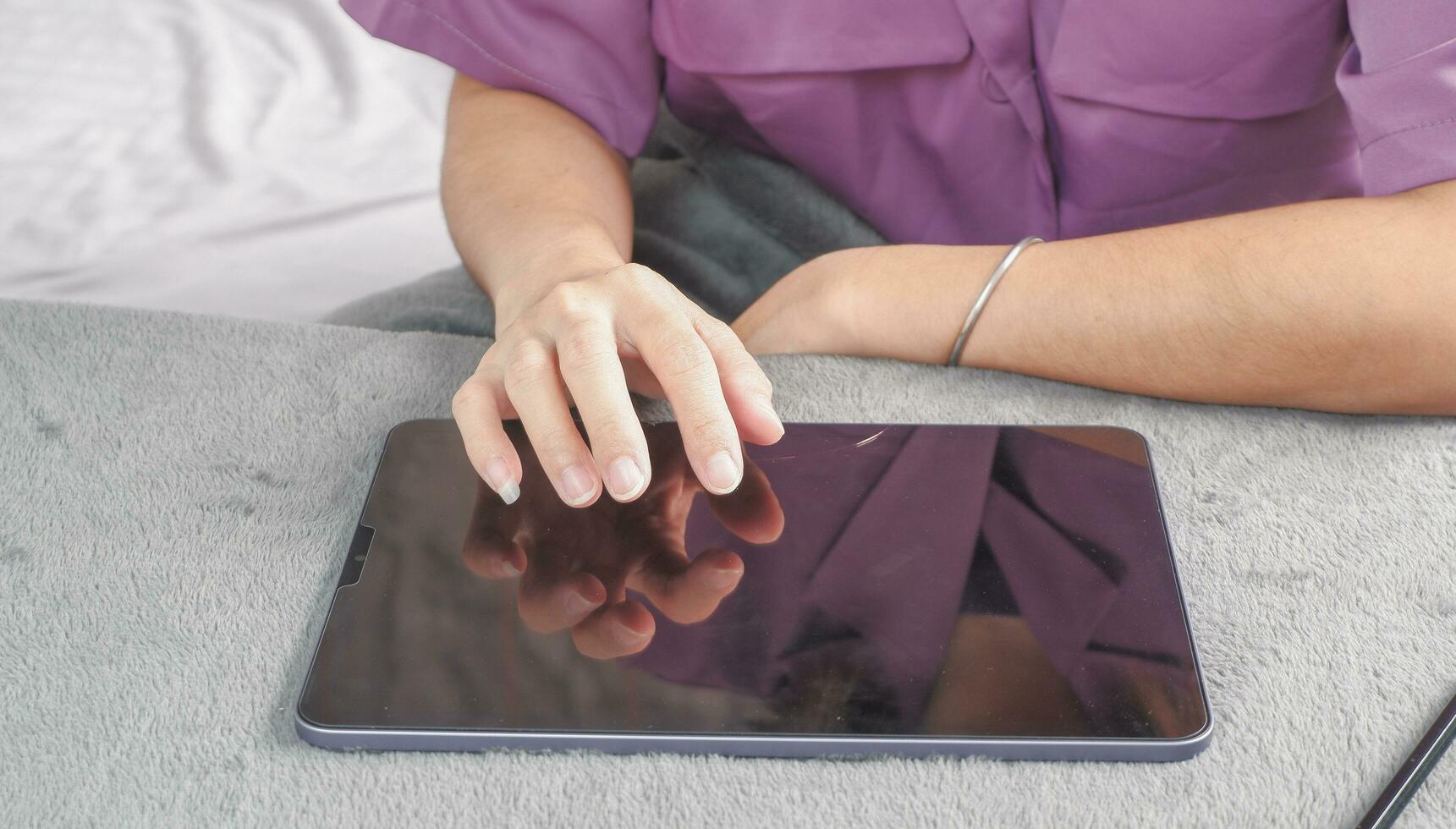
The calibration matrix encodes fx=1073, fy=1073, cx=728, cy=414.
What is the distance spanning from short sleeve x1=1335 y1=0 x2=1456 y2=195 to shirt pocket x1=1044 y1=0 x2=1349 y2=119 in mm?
46

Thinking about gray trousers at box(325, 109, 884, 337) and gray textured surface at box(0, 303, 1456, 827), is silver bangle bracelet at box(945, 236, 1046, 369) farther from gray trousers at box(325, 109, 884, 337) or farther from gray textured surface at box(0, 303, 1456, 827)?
gray trousers at box(325, 109, 884, 337)

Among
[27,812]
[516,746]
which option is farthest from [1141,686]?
[27,812]

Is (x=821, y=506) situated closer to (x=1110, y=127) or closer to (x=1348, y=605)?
(x=1348, y=605)

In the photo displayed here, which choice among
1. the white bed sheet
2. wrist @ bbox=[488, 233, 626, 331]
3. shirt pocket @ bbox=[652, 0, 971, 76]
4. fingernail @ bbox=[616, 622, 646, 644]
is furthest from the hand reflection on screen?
the white bed sheet

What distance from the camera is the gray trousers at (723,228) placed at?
0.72 m

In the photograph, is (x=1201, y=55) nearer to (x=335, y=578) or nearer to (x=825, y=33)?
(x=825, y=33)

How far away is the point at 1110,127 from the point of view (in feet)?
1.97

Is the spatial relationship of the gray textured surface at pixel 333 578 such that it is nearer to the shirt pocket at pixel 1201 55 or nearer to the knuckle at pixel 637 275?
the knuckle at pixel 637 275

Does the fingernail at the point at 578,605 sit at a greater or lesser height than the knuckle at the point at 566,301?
lesser

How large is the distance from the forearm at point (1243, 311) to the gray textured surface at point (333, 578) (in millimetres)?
Result: 13

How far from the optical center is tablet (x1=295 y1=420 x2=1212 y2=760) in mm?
323

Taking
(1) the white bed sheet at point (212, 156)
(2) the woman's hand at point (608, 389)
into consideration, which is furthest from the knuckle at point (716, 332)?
(1) the white bed sheet at point (212, 156)

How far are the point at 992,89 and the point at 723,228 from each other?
21cm

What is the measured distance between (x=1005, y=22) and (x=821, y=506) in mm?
334
